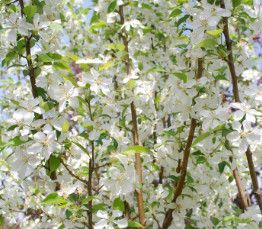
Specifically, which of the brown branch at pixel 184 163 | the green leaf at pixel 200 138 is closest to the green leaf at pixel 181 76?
the brown branch at pixel 184 163

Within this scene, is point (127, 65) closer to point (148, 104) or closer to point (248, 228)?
point (148, 104)

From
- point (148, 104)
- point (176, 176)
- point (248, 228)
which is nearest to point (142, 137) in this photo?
point (148, 104)

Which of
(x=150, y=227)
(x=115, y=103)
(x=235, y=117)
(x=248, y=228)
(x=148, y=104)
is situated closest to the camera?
(x=235, y=117)

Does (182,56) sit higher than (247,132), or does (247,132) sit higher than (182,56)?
(182,56)

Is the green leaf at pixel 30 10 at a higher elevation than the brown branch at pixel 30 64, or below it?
higher

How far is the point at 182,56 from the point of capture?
2.54m

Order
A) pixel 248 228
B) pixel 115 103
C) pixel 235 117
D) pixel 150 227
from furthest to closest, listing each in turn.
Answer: pixel 150 227 → pixel 115 103 → pixel 248 228 → pixel 235 117

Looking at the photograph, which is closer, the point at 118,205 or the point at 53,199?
the point at 53,199

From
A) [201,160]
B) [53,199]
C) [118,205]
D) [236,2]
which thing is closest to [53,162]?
[53,199]

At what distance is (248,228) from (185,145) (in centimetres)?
60

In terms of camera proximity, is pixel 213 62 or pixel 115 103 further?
pixel 115 103

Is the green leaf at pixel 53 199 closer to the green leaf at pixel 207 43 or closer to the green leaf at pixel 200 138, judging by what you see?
the green leaf at pixel 200 138

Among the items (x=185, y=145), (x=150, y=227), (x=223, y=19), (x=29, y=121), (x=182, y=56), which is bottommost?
(x=150, y=227)

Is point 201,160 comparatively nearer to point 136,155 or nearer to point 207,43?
point 136,155
